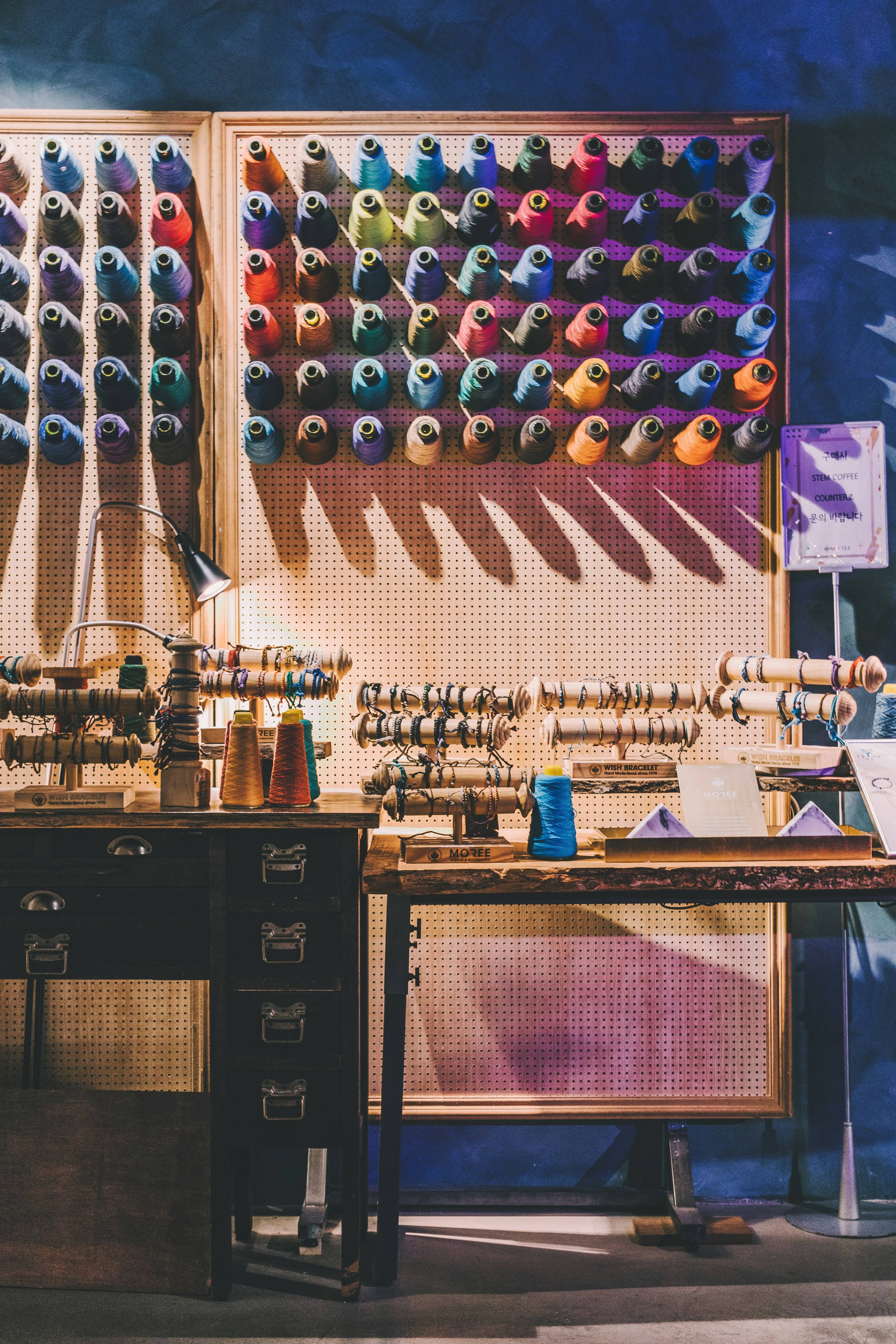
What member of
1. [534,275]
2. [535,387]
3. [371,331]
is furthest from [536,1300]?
[534,275]

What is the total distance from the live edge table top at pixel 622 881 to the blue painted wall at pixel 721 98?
77 cm

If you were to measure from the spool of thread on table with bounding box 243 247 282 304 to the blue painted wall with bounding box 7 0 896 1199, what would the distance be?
22.5 inches

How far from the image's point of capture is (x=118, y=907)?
2.17 metres

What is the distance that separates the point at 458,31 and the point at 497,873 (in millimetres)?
2690

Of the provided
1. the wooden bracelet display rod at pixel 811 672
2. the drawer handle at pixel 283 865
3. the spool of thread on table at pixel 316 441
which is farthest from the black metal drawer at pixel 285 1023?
the spool of thread on table at pixel 316 441

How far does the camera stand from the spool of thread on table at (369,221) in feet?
8.63

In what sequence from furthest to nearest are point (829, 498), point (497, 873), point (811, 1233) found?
point (829, 498) → point (811, 1233) → point (497, 873)

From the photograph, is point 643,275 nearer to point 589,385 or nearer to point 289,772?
point 589,385

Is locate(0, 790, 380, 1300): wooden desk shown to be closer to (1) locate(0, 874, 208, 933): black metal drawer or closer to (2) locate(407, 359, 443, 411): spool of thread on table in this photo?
(1) locate(0, 874, 208, 933): black metal drawer

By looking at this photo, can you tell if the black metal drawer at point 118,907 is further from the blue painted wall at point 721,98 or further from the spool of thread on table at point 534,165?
the spool of thread on table at point 534,165

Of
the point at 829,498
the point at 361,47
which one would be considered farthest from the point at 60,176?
the point at 829,498

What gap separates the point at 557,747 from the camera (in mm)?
2727

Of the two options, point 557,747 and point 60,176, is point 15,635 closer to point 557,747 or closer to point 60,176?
point 60,176

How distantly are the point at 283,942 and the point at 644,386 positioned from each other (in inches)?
76.1
